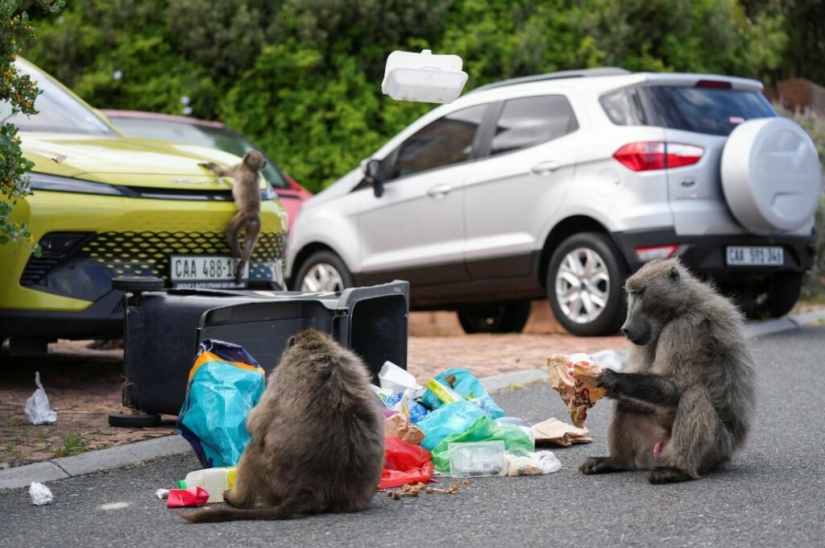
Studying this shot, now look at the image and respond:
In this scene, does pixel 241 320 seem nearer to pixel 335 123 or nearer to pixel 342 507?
pixel 342 507

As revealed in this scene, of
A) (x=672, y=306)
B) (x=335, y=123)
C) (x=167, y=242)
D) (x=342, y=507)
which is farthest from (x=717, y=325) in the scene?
(x=335, y=123)

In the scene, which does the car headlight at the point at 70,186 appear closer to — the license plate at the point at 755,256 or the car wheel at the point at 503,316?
the license plate at the point at 755,256

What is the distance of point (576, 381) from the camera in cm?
519

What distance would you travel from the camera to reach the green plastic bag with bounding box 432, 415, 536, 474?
537 centimetres

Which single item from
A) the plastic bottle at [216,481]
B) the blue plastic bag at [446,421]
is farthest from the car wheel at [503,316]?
the plastic bottle at [216,481]

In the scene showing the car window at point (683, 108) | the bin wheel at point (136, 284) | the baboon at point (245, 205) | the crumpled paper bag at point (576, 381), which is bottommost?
the crumpled paper bag at point (576, 381)

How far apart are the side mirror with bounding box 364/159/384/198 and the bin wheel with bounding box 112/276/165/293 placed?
4.73 meters

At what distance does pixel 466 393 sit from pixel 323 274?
5.28 m

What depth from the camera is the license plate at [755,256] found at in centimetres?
933

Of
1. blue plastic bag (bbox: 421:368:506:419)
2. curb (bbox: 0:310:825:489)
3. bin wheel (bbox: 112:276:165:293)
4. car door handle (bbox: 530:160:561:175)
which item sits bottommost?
curb (bbox: 0:310:825:489)

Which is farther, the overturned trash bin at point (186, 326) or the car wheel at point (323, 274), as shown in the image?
the car wheel at point (323, 274)

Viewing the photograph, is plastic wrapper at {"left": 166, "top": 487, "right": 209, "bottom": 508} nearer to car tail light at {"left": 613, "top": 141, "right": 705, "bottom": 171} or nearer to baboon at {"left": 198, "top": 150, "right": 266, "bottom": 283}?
baboon at {"left": 198, "top": 150, "right": 266, "bottom": 283}

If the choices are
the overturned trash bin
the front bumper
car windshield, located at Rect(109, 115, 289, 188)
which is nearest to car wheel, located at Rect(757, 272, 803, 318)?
the front bumper

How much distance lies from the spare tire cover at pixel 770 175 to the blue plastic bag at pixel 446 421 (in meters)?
4.15
